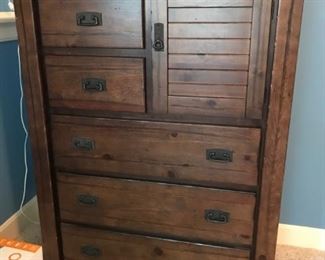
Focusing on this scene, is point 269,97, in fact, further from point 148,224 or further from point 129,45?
point 148,224

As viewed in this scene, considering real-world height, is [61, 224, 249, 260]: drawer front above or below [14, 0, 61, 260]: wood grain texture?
below

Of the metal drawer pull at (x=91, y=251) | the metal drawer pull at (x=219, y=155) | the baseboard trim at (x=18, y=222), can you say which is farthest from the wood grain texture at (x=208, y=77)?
the baseboard trim at (x=18, y=222)

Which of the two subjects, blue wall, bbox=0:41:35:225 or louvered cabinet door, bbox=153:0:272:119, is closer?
louvered cabinet door, bbox=153:0:272:119

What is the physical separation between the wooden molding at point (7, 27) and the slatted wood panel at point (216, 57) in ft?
2.84

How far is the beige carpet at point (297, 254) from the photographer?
171 cm

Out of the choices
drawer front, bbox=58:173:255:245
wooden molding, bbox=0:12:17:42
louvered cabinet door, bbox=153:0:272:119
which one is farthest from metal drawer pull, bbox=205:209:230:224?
wooden molding, bbox=0:12:17:42

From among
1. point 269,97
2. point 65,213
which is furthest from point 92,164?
point 269,97

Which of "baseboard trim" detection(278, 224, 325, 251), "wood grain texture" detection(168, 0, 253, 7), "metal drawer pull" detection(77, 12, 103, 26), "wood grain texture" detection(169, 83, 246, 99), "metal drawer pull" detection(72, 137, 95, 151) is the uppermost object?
"wood grain texture" detection(168, 0, 253, 7)

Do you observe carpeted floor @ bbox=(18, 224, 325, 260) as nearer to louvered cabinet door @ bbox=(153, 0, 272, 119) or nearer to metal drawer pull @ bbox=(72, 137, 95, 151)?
metal drawer pull @ bbox=(72, 137, 95, 151)

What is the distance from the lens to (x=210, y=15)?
1051mm

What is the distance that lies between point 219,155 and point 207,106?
0.16 m

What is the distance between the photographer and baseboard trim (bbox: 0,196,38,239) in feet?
5.78

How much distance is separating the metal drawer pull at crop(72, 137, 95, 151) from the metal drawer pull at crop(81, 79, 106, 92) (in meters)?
0.18

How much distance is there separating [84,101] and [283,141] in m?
0.65
